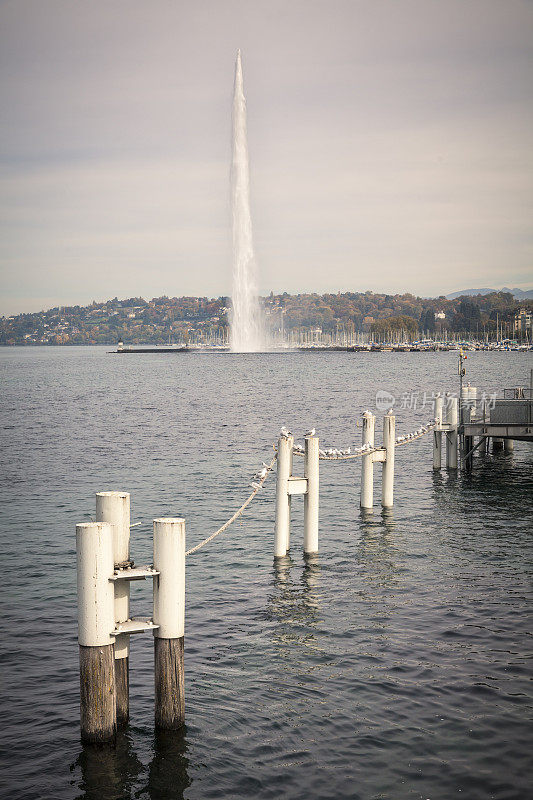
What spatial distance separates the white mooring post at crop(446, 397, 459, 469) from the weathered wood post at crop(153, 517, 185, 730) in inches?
905

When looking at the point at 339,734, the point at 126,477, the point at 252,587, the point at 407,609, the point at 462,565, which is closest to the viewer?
the point at 339,734

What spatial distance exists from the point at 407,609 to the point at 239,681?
4.79 m

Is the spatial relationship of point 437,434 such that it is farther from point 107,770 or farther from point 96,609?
point 96,609

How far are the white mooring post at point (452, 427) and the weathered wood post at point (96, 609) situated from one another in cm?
2374

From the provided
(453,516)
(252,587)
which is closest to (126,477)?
(453,516)

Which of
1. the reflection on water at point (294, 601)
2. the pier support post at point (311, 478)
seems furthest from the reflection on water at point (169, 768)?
the pier support post at point (311, 478)

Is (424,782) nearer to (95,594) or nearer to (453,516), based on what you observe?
(95,594)

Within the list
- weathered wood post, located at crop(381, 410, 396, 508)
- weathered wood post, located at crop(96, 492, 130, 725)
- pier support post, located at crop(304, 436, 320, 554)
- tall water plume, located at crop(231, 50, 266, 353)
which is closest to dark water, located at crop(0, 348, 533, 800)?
weathered wood post, located at crop(381, 410, 396, 508)

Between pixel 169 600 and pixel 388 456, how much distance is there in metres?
15.8

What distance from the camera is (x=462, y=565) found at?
20625mm

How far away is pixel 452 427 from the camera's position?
32719mm

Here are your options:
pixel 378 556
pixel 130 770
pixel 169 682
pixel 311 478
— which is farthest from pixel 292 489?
pixel 130 770

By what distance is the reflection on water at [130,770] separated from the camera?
10766 millimetres

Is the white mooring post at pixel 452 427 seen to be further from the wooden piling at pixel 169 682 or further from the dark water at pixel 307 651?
the wooden piling at pixel 169 682
